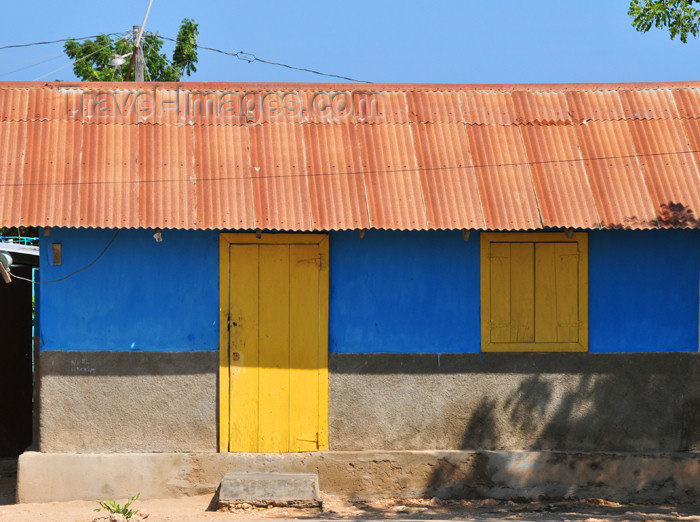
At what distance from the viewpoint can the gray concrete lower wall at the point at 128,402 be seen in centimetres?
800

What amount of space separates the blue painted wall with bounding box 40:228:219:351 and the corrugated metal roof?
0.40 meters

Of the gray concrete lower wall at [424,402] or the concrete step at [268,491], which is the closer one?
the concrete step at [268,491]

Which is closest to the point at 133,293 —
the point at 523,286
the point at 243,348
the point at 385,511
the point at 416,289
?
the point at 243,348

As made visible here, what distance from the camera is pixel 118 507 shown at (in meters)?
7.36

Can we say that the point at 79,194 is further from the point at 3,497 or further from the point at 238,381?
the point at 3,497

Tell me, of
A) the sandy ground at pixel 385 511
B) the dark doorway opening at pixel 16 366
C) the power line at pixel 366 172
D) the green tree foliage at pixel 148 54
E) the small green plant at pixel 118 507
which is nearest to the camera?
the small green plant at pixel 118 507

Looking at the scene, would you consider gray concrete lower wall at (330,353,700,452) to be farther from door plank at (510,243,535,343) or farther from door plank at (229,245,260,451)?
door plank at (229,245,260,451)

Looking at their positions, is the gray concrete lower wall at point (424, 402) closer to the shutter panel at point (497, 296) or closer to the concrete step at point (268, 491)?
the shutter panel at point (497, 296)

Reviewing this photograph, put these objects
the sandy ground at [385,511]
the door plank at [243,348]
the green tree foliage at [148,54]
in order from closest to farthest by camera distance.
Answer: the sandy ground at [385,511], the door plank at [243,348], the green tree foliage at [148,54]

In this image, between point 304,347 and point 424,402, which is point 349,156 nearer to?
point 304,347

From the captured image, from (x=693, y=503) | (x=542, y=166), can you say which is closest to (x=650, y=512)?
(x=693, y=503)

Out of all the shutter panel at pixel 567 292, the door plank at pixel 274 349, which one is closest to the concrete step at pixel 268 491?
the door plank at pixel 274 349

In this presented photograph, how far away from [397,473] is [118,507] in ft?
8.67

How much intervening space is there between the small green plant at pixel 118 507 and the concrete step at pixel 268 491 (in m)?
0.81
